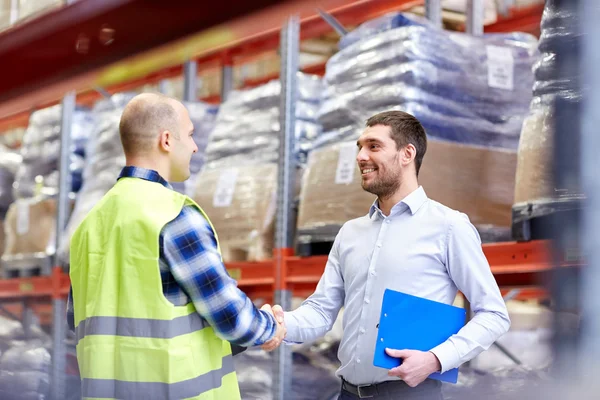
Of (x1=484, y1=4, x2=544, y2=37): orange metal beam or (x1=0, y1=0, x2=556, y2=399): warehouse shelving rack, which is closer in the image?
(x1=0, y1=0, x2=556, y2=399): warehouse shelving rack

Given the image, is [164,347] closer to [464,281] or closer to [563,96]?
[464,281]

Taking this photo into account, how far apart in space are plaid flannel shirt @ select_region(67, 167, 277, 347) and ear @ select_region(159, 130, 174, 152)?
21 cm

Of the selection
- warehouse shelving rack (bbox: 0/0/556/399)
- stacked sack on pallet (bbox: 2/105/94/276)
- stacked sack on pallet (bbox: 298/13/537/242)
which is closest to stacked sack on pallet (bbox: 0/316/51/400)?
warehouse shelving rack (bbox: 0/0/556/399)

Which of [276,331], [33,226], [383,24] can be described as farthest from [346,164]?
[33,226]

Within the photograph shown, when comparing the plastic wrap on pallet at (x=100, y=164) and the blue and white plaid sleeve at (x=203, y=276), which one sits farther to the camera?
the plastic wrap on pallet at (x=100, y=164)

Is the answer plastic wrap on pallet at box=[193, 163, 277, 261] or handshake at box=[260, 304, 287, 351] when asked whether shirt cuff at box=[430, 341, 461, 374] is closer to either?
handshake at box=[260, 304, 287, 351]

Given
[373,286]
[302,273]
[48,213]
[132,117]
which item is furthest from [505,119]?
[48,213]

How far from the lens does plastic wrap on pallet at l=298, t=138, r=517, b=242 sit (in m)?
3.71

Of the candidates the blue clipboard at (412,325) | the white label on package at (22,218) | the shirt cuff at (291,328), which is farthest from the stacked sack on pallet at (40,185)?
the blue clipboard at (412,325)

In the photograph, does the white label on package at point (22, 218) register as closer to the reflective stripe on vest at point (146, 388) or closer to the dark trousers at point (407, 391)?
the reflective stripe on vest at point (146, 388)

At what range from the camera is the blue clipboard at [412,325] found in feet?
7.53

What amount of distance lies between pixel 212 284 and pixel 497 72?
2260 millimetres

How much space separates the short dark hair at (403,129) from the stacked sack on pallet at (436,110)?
3.04ft

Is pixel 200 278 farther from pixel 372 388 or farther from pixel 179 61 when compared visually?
pixel 179 61
